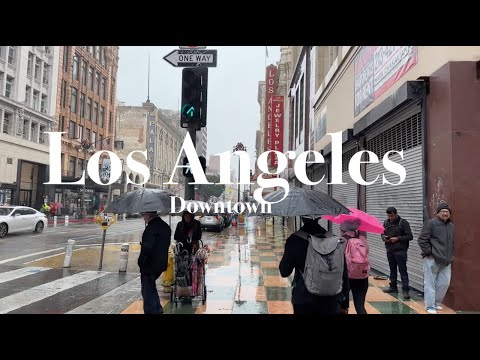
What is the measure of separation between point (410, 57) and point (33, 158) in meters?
41.2

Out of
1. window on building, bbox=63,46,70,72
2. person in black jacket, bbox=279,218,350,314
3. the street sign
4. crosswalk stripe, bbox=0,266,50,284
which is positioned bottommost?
crosswalk stripe, bbox=0,266,50,284

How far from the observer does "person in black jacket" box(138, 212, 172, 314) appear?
5.33 m

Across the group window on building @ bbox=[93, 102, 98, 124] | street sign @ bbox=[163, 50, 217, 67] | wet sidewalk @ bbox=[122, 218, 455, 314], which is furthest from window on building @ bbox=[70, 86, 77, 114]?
street sign @ bbox=[163, 50, 217, 67]

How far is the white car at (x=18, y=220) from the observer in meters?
18.7

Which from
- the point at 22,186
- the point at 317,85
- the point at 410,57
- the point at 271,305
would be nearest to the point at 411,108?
the point at 410,57

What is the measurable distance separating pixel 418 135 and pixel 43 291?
28.2 feet

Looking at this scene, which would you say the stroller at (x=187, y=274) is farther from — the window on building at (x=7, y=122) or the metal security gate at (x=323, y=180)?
the window on building at (x=7, y=122)

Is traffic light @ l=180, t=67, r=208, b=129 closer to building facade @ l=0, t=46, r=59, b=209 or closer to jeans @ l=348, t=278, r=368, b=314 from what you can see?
jeans @ l=348, t=278, r=368, b=314

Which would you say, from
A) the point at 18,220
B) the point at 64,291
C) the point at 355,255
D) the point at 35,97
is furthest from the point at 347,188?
the point at 35,97

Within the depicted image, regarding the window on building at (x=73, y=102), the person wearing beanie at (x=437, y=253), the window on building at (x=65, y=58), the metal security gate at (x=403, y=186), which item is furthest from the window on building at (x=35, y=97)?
the person wearing beanie at (x=437, y=253)

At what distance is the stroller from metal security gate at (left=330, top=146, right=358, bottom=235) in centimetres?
724

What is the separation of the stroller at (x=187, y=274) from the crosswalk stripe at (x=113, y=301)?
945 mm

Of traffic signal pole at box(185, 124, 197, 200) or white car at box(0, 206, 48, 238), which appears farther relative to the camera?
white car at box(0, 206, 48, 238)
